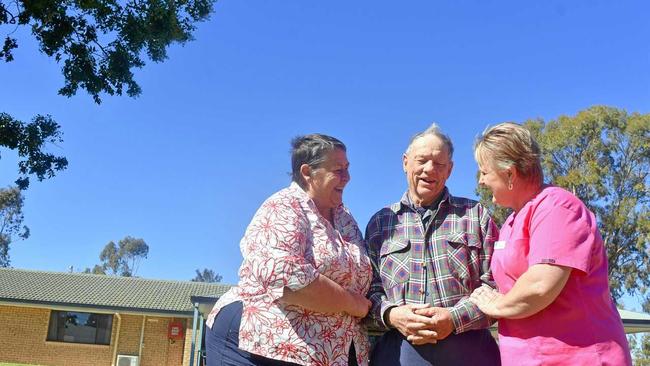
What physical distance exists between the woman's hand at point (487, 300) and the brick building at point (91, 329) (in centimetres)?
1889

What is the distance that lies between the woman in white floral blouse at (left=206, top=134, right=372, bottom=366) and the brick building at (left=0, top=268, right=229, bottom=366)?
60.8ft

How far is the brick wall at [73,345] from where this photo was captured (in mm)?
20625

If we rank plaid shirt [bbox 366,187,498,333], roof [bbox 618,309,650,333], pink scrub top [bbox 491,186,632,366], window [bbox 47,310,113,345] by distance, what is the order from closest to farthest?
1. pink scrub top [bbox 491,186,632,366]
2. plaid shirt [bbox 366,187,498,333]
3. roof [bbox 618,309,650,333]
4. window [bbox 47,310,113,345]

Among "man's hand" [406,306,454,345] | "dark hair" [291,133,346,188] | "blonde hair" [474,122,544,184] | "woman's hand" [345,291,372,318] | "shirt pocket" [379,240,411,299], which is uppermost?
"dark hair" [291,133,346,188]

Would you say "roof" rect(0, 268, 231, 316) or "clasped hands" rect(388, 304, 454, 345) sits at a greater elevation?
"roof" rect(0, 268, 231, 316)

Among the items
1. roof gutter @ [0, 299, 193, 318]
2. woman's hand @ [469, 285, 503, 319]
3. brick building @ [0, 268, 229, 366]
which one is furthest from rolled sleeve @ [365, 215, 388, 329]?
roof gutter @ [0, 299, 193, 318]

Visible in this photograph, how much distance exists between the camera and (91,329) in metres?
21.3

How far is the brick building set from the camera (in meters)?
20.6

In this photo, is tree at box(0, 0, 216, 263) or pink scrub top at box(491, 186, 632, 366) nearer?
pink scrub top at box(491, 186, 632, 366)

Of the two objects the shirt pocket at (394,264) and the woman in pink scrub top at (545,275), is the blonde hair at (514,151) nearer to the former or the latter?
the woman in pink scrub top at (545,275)

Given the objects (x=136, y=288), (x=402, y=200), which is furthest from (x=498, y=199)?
(x=136, y=288)

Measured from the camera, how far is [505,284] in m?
2.39

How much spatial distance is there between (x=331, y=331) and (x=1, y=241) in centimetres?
4773

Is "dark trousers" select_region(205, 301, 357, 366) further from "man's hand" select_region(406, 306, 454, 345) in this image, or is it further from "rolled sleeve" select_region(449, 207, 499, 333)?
"rolled sleeve" select_region(449, 207, 499, 333)
